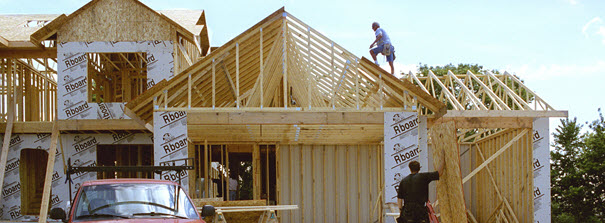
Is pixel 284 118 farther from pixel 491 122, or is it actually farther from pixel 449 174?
pixel 449 174

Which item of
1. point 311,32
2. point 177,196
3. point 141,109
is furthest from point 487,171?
point 177,196

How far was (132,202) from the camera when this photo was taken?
8.46 m

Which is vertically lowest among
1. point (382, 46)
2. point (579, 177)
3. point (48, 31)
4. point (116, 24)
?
point (579, 177)

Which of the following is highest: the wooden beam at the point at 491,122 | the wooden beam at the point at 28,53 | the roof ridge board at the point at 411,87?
the wooden beam at the point at 28,53

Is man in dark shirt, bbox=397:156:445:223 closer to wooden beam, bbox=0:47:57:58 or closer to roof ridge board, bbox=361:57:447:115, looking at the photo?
roof ridge board, bbox=361:57:447:115

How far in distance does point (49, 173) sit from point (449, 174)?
14882 mm

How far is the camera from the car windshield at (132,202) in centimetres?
824

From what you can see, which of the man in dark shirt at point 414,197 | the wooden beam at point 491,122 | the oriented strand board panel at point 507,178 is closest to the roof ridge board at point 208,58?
the wooden beam at point 491,122

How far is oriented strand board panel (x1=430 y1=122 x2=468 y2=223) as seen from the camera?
21.4ft

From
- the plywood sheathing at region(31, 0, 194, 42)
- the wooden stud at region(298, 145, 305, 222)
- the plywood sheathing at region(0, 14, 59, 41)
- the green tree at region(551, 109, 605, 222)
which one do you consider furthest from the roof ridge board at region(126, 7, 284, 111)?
the green tree at region(551, 109, 605, 222)

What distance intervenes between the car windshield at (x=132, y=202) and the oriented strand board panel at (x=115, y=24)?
39.0ft

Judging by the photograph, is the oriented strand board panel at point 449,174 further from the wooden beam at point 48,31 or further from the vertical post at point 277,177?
the wooden beam at point 48,31

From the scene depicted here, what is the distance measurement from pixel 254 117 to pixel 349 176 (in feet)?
25.6

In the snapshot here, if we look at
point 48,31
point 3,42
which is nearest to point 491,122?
point 48,31
